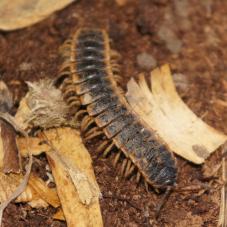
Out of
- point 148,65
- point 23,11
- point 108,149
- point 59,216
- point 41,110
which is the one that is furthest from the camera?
point 23,11

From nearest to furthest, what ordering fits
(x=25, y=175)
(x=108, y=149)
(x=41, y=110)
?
(x=25, y=175), (x=108, y=149), (x=41, y=110)

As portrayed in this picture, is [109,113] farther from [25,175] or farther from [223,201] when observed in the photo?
[223,201]

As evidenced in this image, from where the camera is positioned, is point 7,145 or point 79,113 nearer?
point 7,145

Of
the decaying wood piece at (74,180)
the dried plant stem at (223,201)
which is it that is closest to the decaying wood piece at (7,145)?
the decaying wood piece at (74,180)

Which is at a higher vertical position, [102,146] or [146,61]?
[146,61]

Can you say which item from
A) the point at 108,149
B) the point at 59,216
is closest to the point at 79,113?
the point at 108,149

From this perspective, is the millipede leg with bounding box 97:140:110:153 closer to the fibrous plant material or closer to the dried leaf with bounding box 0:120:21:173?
the fibrous plant material

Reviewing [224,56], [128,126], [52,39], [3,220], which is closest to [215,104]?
[224,56]
